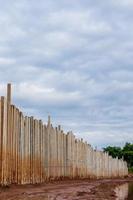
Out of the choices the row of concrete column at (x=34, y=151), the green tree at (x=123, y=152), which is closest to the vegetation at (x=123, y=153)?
the green tree at (x=123, y=152)

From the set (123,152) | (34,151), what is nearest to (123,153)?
(123,152)

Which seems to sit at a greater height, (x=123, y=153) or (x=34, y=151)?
(x=123, y=153)

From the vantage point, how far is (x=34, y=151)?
23.8 meters

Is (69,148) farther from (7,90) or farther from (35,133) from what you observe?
(7,90)

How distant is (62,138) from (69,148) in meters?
2.11

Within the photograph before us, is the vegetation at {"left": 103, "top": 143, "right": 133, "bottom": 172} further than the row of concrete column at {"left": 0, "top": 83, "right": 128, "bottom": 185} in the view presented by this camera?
Yes

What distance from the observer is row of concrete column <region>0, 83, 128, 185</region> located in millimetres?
19172

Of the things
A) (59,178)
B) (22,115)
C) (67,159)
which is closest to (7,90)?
(22,115)

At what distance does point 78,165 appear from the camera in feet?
120

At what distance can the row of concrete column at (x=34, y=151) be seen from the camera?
62.9 ft

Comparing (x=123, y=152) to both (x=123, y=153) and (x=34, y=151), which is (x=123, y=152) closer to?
(x=123, y=153)

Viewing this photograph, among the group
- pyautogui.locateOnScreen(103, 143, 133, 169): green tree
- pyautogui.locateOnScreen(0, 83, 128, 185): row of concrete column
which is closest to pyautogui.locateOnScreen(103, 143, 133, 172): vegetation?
pyautogui.locateOnScreen(103, 143, 133, 169): green tree

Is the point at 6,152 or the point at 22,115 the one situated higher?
the point at 22,115

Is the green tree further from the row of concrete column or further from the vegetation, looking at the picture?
the row of concrete column
